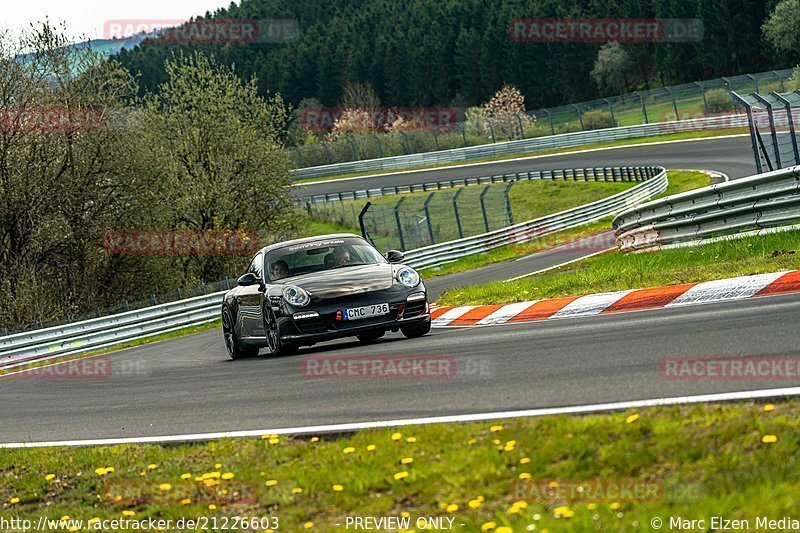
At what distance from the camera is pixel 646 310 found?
11078 millimetres

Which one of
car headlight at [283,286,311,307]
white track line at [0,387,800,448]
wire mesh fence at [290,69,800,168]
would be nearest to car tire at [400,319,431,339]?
car headlight at [283,286,311,307]

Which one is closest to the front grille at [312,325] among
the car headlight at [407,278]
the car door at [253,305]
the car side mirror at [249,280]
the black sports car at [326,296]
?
the black sports car at [326,296]

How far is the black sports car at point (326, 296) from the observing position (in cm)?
1227

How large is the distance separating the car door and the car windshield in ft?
0.74

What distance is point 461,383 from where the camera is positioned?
803 cm

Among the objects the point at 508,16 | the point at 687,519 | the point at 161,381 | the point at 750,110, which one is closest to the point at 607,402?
the point at 687,519

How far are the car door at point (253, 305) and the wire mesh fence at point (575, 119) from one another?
42.2 metres

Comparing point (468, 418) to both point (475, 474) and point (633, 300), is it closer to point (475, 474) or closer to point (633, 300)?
point (475, 474)

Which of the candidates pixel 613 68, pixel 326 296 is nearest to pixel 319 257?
pixel 326 296

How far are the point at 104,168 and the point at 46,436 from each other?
81.4 feet

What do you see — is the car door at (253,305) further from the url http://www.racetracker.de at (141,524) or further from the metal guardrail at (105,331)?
the metal guardrail at (105,331)

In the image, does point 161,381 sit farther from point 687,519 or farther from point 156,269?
point 156,269

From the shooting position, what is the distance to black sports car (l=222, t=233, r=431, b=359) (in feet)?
40.2

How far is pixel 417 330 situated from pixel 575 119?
54501 mm
